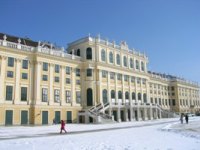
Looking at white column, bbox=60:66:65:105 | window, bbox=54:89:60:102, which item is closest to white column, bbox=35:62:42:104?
window, bbox=54:89:60:102

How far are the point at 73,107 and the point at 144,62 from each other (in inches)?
1095

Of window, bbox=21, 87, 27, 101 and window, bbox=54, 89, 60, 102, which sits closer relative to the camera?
window, bbox=21, 87, 27, 101

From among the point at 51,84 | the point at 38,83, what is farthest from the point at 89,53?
the point at 38,83

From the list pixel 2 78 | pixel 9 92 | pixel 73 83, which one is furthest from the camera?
pixel 73 83

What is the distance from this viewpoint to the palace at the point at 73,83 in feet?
140

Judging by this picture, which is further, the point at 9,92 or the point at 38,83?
the point at 38,83

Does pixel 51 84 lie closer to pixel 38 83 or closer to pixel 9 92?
pixel 38 83

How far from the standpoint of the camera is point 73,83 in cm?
5184

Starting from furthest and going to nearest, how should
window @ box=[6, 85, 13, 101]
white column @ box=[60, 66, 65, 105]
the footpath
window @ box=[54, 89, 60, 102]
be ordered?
1. white column @ box=[60, 66, 65, 105]
2. window @ box=[54, 89, 60, 102]
3. window @ box=[6, 85, 13, 101]
4. the footpath

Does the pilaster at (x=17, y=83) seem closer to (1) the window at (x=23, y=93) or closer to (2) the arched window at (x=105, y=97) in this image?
(1) the window at (x=23, y=93)

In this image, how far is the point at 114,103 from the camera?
5356 cm

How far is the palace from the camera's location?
42.7 metres

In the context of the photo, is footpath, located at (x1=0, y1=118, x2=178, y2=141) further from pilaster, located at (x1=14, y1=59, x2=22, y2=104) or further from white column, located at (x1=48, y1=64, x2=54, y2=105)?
white column, located at (x1=48, y1=64, x2=54, y2=105)

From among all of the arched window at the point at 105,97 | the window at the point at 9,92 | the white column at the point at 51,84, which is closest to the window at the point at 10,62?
the window at the point at 9,92
